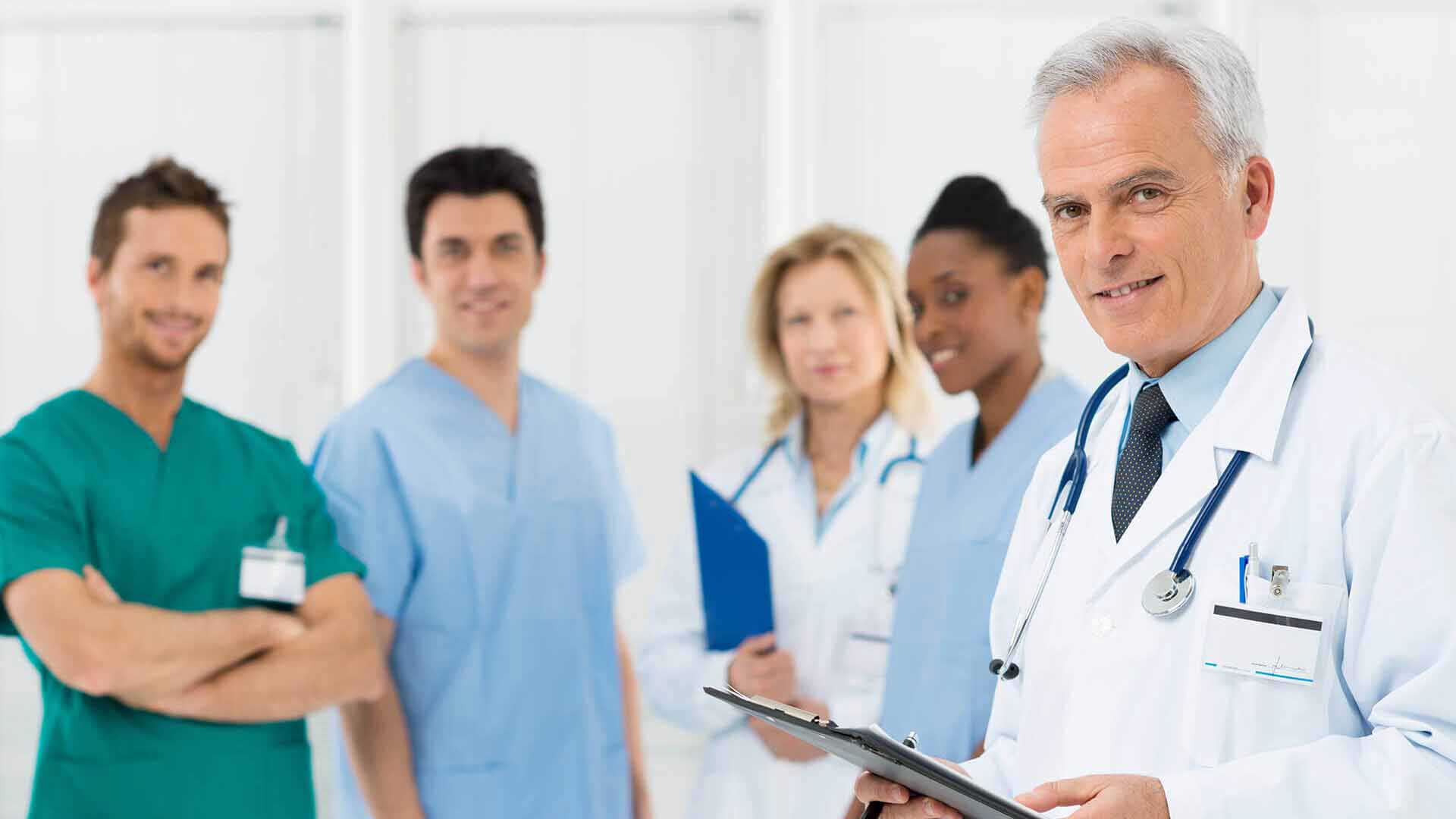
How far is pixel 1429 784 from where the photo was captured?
97cm

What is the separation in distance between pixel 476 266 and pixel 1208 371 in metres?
1.74

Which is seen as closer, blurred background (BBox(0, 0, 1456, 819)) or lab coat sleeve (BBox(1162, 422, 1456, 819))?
lab coat sleeve (BBox(1162, 422, 1456, 819))

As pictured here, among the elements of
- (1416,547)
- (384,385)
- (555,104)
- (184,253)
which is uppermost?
(555,104)

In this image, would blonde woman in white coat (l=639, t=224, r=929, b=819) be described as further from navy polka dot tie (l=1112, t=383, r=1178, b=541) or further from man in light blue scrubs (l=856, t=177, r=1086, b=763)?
navy polka dot tie (l=1112, t=383, r=1178, b=541)

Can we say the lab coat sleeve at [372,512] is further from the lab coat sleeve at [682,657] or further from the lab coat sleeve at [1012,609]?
the lab coat sleeve at [1012,609]

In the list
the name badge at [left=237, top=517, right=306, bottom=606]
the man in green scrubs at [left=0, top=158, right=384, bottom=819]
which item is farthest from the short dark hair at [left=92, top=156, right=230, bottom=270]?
the name badge at [left=237, top=517, right=306, bottom=606]

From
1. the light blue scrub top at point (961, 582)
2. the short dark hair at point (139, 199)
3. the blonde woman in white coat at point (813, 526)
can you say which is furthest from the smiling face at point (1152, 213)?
the short dark hair at point (139, 199)

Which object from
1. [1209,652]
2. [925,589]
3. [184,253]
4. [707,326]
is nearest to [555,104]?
[707,326]

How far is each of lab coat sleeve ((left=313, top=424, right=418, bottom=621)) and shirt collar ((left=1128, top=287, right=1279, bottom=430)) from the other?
168 centimetres

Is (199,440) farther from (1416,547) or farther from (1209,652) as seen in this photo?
(1416,547)

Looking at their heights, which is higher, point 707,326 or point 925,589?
point 707,326

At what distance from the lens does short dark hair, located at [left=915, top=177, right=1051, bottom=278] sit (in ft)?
6.76

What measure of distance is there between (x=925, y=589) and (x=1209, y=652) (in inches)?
37.9

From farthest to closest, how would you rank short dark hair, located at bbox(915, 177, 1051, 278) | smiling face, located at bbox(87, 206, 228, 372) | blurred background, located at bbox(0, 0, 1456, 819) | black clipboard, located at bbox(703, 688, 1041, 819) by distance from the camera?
1. blurred background, located at bbox(0, 0, 1456, 819)
2. smiling face, located at bbox(87, 206, 228, 372)
3. short dark hair, located at bbox(915, 177, 1051, 278)
4. black clipboard, located at bbox(703, 688, 1041, 819)
